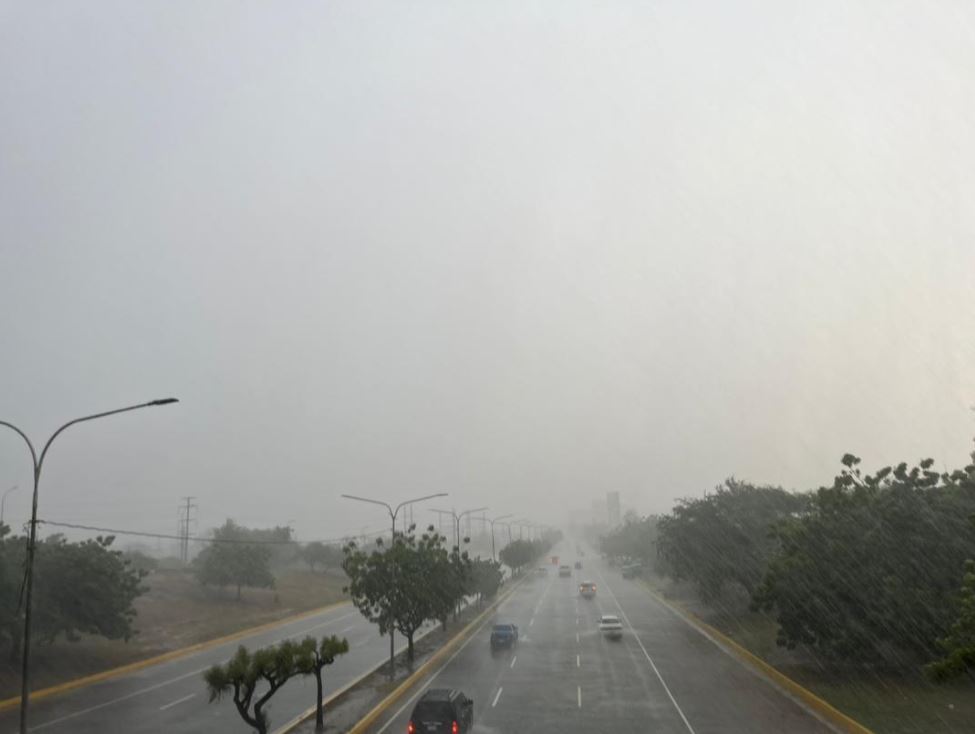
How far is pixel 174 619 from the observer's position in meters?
52.2

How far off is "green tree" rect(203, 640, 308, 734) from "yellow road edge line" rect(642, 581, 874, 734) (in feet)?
49.4

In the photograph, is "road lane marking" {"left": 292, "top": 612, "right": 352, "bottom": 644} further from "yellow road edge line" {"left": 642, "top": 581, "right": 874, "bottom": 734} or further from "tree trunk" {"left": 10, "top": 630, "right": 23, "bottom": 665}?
"yellow road edge line" {"left": 642, "top": 581, "right": 874, "bottom": 734}

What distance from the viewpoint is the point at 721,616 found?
165 feet

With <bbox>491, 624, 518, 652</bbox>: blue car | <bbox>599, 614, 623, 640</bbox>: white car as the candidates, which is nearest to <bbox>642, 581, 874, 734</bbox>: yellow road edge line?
<bbox>599, 614, 623, 640</bbox>: white car

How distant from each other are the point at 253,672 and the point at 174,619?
39.3m

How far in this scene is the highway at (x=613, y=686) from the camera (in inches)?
885

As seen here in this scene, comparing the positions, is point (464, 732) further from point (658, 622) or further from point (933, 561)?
point (658, 622)

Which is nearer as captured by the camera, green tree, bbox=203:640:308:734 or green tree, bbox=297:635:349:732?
green tree, bbox=203:640:308:734

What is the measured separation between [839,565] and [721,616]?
2431 cm

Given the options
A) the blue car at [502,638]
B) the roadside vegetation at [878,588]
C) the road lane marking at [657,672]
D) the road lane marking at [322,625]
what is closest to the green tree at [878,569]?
the roadside vegetation at [878,588]

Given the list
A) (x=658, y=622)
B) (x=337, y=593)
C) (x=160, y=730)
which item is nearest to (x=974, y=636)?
(x=160, y=730)

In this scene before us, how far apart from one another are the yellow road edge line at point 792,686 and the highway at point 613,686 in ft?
1.55

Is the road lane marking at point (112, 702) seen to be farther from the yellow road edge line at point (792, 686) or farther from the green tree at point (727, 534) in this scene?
the green tree at point (727, 534)

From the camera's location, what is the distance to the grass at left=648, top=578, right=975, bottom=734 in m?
20.8
